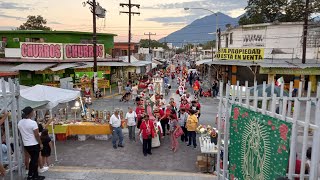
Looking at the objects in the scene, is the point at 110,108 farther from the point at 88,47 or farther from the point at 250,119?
the point at 250,119

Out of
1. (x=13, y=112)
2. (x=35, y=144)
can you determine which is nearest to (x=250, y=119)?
(x=35, y=144)

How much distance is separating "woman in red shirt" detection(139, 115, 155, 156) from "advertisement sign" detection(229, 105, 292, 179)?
4238mm

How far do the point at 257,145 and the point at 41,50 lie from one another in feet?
80.6

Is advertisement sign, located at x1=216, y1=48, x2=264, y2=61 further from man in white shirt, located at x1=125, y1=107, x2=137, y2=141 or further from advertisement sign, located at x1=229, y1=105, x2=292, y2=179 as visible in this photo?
advertisement sign, located at x1=229, y1=105, x2=292, y2=179

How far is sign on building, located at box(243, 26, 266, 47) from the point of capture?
2983 cm

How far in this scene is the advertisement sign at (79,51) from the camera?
88.6ft

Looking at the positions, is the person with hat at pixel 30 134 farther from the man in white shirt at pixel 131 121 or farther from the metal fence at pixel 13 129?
the man in white shirt at pixel 131 121

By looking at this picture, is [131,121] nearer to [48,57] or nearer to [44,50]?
[48,57]

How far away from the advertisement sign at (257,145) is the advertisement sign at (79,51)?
22988mm

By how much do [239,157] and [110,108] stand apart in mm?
14947

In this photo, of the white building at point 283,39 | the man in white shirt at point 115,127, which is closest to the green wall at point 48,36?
the white building at point 283,39

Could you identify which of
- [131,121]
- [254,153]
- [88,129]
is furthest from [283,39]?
[254,153]

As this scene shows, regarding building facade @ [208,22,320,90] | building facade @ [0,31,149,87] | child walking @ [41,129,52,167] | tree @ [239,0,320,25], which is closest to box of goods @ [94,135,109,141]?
child walking @ [41,129,52,167]

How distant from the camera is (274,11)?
139 ft
